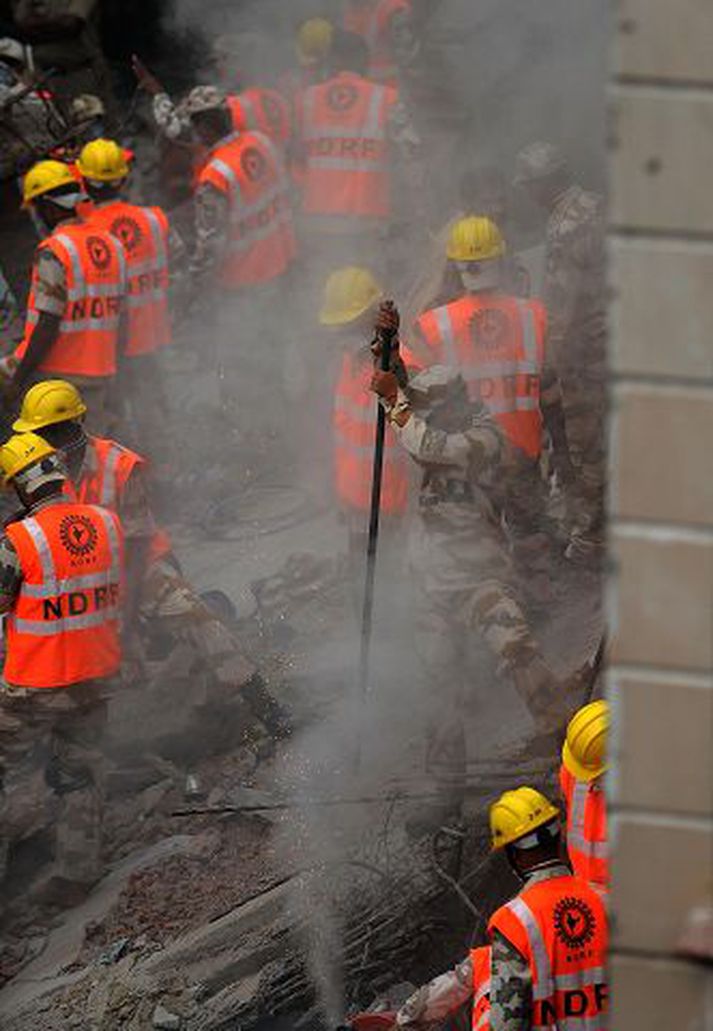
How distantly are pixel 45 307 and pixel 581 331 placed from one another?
2.98 metres

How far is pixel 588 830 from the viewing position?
6.04 meters

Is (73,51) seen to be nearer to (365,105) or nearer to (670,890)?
(365,105)

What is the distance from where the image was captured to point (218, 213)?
1062 cm

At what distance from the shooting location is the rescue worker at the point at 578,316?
363 inches

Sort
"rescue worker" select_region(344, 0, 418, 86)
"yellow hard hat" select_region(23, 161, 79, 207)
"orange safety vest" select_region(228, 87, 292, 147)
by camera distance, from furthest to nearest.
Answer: "rescue worker" select_region(344, 0, 418, 86), "orange safety vest" select_region(228, 87, 292, 147), "yellow hard hat" select_region(23, 161, 79, 207)

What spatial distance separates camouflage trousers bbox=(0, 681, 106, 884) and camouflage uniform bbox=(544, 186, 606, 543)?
2.86m

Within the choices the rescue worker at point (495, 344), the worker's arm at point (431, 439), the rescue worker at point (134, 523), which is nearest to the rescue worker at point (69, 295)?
the rescue worker at point (134, 523)

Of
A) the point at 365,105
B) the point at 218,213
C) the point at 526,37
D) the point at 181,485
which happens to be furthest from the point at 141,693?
the point at 526,37

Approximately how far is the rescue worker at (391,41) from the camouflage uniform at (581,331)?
10.8ft

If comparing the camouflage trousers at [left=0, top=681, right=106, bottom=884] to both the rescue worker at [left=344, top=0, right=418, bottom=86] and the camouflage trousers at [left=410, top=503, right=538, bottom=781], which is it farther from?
the rescue worker at [left=344, top=0, right=418, bottom=86]

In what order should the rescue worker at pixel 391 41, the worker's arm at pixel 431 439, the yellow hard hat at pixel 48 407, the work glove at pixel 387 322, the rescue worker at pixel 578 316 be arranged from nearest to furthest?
the work glove at pixel 387 322 → the worker's arm at pixel 431 439 → the yellow hard hat at pixel 48 407 → the rescue worker at pixel 578 316 → the rescue worker at pixel 391 41

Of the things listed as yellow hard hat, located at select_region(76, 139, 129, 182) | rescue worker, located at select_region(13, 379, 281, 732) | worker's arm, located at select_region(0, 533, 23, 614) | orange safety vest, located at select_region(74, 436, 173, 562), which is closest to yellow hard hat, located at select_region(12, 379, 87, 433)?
rescue worker, located at select_region(13, 379, 281, 732)

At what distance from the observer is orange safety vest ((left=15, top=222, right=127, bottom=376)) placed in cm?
958

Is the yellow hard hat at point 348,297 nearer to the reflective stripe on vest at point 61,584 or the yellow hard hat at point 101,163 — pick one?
the reflective stripe on vest at point 61,584
